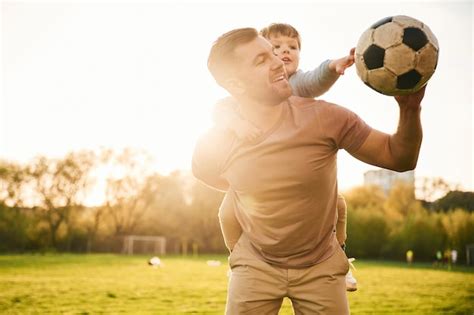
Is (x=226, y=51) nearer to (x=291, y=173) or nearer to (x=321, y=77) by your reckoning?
(x=321, y=77)

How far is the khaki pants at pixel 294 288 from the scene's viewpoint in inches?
129

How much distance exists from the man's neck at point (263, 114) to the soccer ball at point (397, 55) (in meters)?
0.59

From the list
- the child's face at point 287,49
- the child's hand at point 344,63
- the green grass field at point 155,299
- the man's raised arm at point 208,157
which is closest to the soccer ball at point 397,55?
the child's hand at point 344,63

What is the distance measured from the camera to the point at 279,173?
3094 mm

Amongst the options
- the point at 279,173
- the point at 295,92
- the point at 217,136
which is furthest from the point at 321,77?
the point at 279,173

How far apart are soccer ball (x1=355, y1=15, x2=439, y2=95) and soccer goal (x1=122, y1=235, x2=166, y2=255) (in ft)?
191

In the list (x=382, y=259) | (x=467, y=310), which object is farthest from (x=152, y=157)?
(x=467, y=310)

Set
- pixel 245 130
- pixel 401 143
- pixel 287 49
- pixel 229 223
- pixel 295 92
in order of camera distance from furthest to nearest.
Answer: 1. pixel 287 49
2. pixel 295 92
3. pixel 229 223
4. pixel 245 130
5. pixel 401 143

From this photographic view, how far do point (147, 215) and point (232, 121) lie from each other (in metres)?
63.2

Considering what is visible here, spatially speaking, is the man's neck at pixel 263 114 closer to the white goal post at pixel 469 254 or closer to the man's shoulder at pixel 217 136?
the man's shoulder at pixel 217 136

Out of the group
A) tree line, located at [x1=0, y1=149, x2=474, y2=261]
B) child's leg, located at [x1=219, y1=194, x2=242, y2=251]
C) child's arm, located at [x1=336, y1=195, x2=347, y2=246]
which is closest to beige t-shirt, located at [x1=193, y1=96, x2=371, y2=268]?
child's leg, located at [x1=219, y1=194, x2=242, y2=251]

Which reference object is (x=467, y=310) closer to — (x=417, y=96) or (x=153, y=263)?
(x=417, y=96)

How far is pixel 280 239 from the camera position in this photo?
10.6 feet

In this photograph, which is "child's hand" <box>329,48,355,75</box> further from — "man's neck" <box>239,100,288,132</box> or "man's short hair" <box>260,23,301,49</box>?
"man's short hair" <box>260,23,301,49</box>
